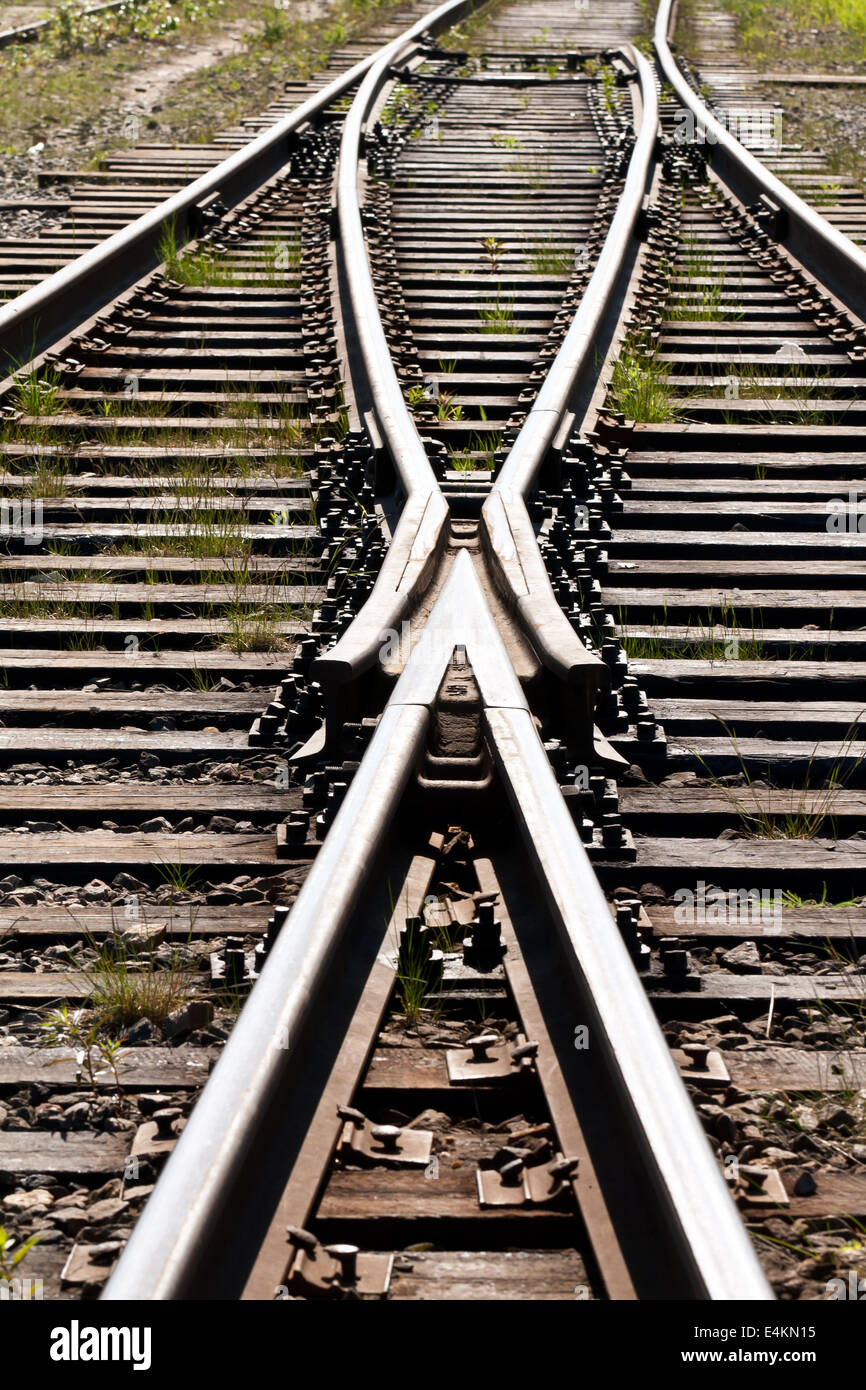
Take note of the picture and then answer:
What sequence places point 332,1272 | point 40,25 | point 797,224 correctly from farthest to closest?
point 40,25, point 797,224, point 332,1272

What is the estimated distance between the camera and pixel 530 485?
4.73 meters

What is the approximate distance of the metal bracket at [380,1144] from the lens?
7.09ft

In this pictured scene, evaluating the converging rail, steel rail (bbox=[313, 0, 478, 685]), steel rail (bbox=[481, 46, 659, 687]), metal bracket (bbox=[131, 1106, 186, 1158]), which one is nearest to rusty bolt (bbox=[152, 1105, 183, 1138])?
metal bracket (bbox=[131, 1106, 186, 1158])

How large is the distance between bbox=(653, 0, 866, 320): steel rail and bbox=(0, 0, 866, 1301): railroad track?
0.11 m

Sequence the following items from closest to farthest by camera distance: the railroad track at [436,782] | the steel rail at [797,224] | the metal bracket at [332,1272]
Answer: the metal bracket at [332,1272] → the railroad track at [436,782] → the steel rail at [797,224]

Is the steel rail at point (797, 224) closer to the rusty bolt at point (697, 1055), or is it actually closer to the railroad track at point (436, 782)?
the railroad track at point (436, 782)

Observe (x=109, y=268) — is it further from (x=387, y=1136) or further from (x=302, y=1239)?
(x=302, y=1239)

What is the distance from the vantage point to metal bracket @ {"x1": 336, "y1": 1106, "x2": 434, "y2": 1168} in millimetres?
2162

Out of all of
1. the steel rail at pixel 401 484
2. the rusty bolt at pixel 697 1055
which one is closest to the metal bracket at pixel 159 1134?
the rusty bolt at pixel 697 1055

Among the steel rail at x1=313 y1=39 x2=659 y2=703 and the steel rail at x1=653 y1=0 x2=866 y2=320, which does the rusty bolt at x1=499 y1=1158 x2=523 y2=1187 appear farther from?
the steel rail at x1=653 y1=0 x2=866 y2=320

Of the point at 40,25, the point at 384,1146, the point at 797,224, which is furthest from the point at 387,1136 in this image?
the point at 40,25

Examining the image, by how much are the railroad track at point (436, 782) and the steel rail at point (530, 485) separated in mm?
19

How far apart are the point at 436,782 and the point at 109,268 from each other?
5.07 metres
